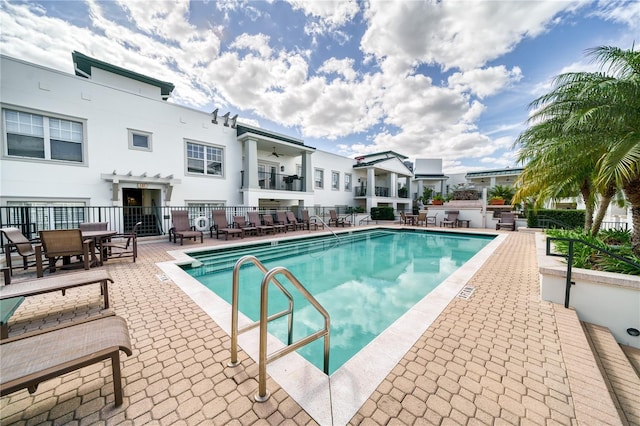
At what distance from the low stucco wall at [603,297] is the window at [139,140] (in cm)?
1401

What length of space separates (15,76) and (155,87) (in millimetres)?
5572

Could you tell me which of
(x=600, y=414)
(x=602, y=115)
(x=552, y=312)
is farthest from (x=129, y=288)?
(x=602, y=115)

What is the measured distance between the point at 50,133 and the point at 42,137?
0.89 ft

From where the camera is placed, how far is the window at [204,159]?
12.1 metres

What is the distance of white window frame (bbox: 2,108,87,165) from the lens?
798 cm

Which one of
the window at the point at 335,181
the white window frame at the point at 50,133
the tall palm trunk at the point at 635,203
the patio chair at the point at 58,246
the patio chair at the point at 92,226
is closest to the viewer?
the tall palm trunk at the point at 635,203

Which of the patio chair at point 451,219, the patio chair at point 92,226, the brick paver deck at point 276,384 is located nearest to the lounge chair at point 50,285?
the brick paver deck at point 276,384

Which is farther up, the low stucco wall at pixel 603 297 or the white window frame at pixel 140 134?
the white window frame at pixel 140 134

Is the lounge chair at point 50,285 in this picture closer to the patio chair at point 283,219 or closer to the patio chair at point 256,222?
the patio chair at point 256,222

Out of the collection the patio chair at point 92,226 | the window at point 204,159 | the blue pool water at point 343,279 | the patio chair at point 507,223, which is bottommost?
the blue pool water at point 343,279

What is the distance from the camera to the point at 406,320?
3.16 m

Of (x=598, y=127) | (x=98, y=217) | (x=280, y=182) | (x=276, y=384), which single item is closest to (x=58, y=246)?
(x=98, y=217)

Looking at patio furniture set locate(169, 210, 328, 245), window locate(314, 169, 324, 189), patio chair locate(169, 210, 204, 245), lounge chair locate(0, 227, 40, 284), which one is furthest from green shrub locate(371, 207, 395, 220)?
lounge chair locate(0, 227, 40, 284)

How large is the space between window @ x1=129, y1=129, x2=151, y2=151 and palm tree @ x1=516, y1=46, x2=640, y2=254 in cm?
1415
